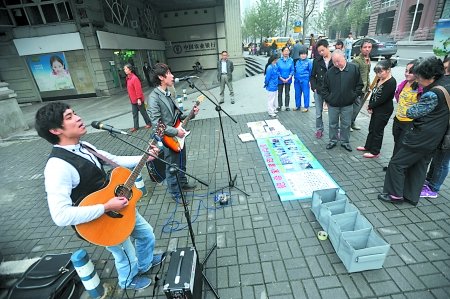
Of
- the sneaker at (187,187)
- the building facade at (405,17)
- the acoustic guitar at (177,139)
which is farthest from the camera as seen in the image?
the building facade at (405,17)

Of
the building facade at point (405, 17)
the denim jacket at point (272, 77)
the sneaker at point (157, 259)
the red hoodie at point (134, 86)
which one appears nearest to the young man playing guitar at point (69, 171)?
the sneaker at point (157, 259)

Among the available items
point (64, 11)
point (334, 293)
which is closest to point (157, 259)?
point (334, 293)

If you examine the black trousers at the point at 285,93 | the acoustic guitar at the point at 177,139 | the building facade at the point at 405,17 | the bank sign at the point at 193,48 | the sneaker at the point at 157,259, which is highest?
the building facade at the point at 405,17

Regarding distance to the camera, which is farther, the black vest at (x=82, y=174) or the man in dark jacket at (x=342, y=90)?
the man in dark jacket at (x=342, y=90)

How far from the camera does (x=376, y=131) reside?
17.1 ft

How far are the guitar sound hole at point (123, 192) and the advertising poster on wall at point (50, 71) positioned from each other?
1515 centimetres

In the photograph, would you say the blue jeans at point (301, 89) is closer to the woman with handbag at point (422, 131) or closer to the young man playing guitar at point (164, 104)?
the woman with handbag at point (422, 131)

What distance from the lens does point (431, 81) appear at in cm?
338

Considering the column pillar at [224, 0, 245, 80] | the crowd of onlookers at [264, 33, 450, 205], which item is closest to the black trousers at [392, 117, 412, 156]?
the crowd of onlookers at [264, 33, 450, 205]

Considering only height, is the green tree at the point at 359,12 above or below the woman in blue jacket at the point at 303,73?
above

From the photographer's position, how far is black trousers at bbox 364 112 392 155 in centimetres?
509

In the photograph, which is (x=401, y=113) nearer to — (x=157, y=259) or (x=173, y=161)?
(x=173, y=161)

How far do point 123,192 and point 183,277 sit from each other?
41.8 inches

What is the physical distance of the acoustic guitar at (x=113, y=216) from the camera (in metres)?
2.23
